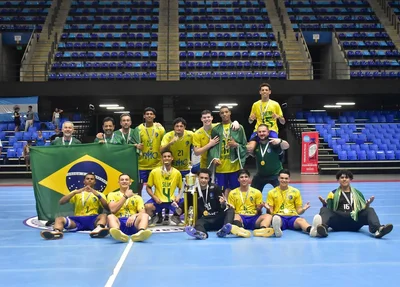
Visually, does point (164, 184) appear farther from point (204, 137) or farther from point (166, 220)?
point (204, 137)

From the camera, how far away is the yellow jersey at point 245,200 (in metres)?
6.96

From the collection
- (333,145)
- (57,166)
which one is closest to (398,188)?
(333,145)

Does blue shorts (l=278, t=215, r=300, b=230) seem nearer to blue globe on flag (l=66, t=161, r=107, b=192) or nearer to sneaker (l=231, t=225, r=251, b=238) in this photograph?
sneaker (l=231, t=225, r=251, b=238)

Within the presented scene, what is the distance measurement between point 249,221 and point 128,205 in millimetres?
1896

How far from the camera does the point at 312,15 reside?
1159 inches

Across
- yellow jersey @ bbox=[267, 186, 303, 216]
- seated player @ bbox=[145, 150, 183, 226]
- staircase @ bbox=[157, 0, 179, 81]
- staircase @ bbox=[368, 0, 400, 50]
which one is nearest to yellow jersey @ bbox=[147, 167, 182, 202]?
seated player @ bbox=[145, 150, 183, 226]

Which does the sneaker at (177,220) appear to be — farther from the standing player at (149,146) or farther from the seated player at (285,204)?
the seated player at (285,204)

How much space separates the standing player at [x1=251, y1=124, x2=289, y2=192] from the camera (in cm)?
738

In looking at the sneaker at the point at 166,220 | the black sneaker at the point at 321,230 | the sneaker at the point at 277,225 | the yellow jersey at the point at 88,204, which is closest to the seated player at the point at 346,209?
the black sneaker at the point at 321,230

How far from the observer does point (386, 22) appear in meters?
28.8

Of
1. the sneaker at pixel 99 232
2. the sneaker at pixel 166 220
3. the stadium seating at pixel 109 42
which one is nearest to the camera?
the sneaker at pixel 99 232

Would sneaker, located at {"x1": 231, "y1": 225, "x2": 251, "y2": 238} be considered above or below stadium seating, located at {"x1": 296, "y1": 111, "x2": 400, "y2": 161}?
below

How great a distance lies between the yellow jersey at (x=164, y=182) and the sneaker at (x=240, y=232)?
1374 mm

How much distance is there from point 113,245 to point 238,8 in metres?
26.9
